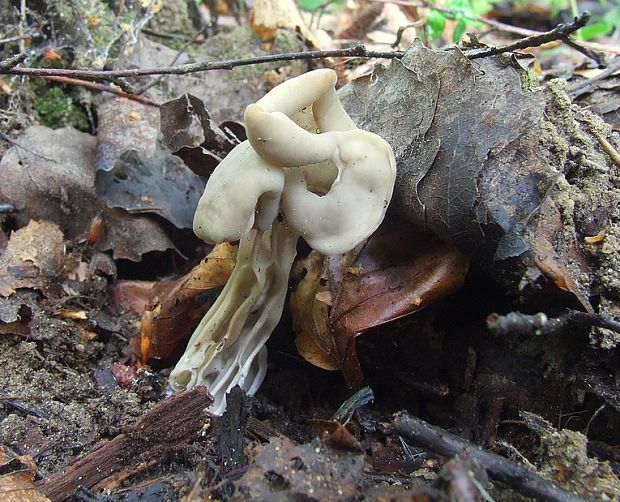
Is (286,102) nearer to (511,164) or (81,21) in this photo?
(511,164)

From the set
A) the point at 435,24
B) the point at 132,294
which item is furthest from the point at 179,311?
the point at 435,24

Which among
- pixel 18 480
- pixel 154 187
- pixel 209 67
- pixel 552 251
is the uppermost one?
pixel 209 67

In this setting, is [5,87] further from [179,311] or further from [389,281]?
[389,281]

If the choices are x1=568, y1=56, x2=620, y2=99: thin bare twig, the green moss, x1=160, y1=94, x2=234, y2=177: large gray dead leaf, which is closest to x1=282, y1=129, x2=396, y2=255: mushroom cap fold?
x1=160, y1=94, x2=234, y2=177: large gray dead leaf

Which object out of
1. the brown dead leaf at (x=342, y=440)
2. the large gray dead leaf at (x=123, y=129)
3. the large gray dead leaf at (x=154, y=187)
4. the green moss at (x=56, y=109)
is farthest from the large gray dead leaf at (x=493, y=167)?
the green moss at (x=56, y=109)

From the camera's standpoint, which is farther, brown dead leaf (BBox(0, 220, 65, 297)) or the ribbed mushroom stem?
brown dead leaf (BBox(0, 220, 65, 297))

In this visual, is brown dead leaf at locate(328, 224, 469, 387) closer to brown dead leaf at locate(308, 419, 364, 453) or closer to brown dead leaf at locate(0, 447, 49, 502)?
brown dead leaf at locate(308, 419, 364, 453)

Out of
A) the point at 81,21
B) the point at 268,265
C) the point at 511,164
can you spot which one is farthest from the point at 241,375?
the point at 81,21

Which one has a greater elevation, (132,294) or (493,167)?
(493,167)
